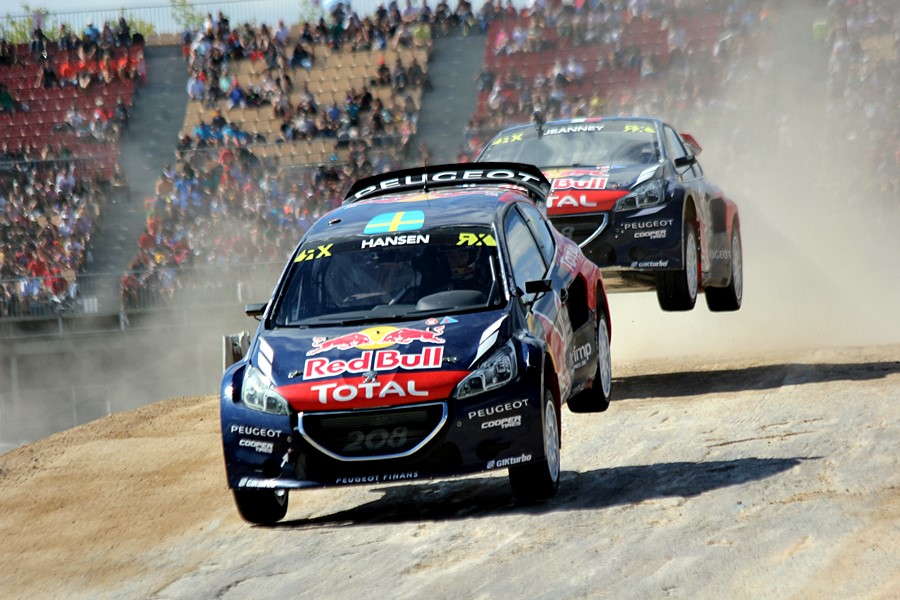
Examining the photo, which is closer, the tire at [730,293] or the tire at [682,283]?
the tire at [682,283]

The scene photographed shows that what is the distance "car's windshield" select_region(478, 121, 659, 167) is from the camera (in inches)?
440

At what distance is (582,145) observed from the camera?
1134 cm

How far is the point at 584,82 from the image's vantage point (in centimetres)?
2592

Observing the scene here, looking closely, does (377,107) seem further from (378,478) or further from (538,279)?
(378,478)

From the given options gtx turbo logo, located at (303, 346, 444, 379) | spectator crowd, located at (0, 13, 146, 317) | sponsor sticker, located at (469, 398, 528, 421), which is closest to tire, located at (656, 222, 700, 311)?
sponsor sticker, located at (469, 398, 528, 421)

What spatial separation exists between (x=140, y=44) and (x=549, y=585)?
2865 centimetres

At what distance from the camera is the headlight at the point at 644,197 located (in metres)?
10.6

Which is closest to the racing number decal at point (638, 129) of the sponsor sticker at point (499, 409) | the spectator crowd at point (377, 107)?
the sponsor sticker at point (499, 409)

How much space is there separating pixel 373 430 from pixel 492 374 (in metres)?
0.63

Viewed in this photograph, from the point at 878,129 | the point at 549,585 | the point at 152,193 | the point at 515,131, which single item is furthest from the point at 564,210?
the point at 152,193

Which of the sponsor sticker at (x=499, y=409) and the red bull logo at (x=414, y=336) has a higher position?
the red bull logo at (x=414, y=336)

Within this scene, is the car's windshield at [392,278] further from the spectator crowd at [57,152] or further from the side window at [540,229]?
the spectator crowd at [57,152]

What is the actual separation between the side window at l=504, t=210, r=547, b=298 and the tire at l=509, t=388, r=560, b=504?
2.68 feet

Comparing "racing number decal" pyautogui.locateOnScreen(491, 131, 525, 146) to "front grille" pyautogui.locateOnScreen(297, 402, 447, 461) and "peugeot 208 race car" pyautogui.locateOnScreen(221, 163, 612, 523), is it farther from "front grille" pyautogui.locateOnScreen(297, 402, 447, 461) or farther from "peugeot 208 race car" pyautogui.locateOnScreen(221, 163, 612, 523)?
"front grille" pyautogui.locateOnScreen(297, 402, 447, 461)
